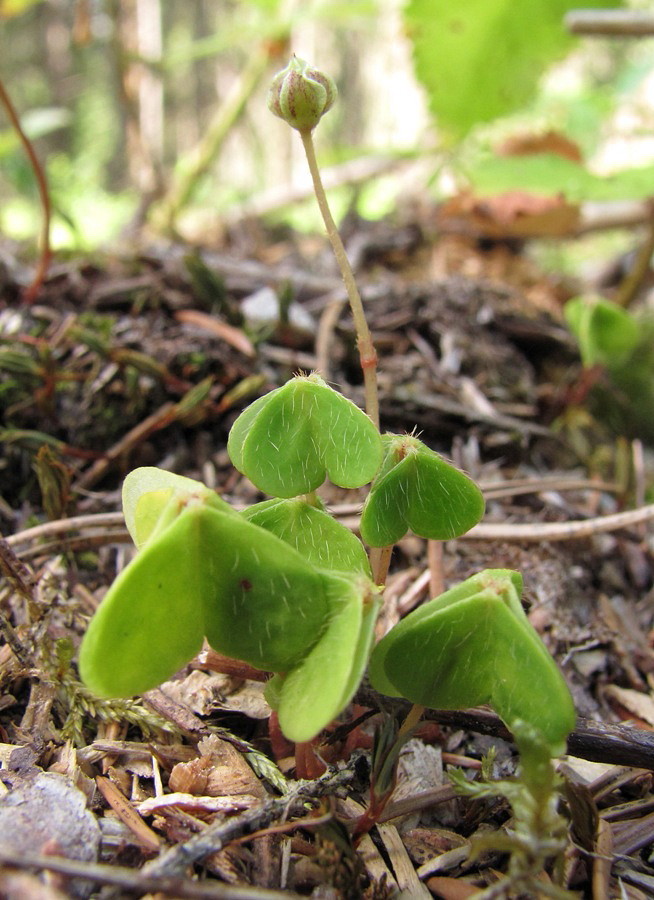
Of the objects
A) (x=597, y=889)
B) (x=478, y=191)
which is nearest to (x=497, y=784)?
(x=597, y=889)

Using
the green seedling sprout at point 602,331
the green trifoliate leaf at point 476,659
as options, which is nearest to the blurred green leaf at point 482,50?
the green seedling sprout at point 602,331

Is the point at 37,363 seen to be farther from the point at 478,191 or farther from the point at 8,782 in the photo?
the point at 478,191

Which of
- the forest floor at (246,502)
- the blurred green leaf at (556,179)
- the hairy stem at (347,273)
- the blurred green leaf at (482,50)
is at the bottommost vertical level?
the forest floor at (246,502)

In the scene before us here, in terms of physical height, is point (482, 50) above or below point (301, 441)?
above

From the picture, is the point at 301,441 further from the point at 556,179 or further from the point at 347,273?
the point at 556,179

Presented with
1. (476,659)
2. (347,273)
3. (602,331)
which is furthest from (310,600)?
(602,331)

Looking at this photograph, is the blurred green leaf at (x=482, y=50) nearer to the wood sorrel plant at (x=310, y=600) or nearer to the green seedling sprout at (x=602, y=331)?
the green seedling sprout at (x=602, y=331)

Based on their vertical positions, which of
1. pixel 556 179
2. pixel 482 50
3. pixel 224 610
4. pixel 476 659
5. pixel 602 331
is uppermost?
pixel 482 50
